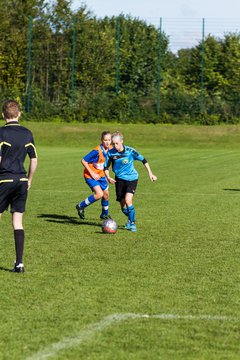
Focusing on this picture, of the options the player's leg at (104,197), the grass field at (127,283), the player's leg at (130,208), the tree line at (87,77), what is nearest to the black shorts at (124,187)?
the player's leg at (130,208)

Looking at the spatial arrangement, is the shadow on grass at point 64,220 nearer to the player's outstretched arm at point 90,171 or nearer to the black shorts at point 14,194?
the player's outstretched arm at point 90,171

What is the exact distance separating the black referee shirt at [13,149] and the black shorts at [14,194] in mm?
58

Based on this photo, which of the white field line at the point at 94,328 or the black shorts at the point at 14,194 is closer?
the white field line at the point at 94,328

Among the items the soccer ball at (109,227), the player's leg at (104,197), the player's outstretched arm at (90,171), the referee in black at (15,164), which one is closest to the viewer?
the referee in black at (15,164)

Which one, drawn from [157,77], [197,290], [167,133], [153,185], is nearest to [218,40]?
[157,77]

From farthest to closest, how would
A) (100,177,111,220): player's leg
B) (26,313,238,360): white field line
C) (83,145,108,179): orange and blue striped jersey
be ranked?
(100,177,111,220): player's leg → (83,145,108,179): orange and blue striped jersey → (26,313,238,360): white field line

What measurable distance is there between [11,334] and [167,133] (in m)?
42.5

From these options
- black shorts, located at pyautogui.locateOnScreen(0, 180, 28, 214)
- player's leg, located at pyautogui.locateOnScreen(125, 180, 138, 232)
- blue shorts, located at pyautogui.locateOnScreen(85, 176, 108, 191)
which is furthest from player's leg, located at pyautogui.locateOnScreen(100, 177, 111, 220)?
black shorts, located at pyautogui.locateOnScreen(0, 180, 28, 214)

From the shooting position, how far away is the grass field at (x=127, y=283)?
19.7 feet

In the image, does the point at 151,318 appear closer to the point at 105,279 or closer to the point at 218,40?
the point at 105,279

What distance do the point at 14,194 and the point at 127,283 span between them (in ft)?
5.48

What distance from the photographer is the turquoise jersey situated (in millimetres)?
13328

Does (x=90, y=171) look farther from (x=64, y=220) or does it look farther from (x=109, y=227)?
(x=109, y=227)

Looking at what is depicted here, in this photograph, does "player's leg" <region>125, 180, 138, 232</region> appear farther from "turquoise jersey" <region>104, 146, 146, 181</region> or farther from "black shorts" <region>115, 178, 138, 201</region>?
"turquoise jersey" <region>104, 146, 146, 181</region>
